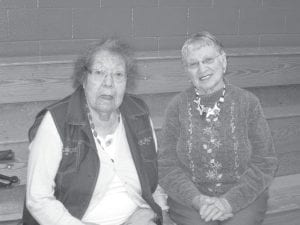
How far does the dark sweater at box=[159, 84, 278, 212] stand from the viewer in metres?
2.31

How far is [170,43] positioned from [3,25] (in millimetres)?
1140

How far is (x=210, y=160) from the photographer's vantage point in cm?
232

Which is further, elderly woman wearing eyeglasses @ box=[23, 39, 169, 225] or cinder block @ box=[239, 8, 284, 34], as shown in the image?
cinder block @ box=[239, 8, 284, 34]

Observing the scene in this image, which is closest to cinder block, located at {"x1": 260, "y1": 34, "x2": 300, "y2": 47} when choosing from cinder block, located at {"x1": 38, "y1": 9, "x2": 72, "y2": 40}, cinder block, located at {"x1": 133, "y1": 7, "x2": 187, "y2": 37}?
cinder block, located at {"x1": 133, "y1": 7, "x2": 187, "y2": 37}

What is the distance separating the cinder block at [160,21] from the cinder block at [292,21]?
869 millimetres

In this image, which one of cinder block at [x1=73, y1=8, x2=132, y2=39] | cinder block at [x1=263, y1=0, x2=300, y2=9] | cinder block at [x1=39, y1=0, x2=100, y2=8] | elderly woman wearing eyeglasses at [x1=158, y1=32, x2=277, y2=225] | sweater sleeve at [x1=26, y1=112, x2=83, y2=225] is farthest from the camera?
cinder block at [x1=263, y1=0, x2=300, y2=9]

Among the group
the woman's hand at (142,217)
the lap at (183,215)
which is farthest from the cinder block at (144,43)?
the woman's hand at (142,217)

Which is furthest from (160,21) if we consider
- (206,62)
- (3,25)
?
(206,62)

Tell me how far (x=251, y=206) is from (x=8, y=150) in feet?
3.97

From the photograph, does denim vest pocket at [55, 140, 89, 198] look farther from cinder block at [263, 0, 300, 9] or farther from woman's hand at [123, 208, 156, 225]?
cinder block at [263, 0, 300, 9]

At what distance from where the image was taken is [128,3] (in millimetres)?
3658

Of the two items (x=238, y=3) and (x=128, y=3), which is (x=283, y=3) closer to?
(x=238, y=3)

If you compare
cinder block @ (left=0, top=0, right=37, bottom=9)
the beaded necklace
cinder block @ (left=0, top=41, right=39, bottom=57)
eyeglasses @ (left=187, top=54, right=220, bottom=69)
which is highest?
cinder block @ (left=0, top=0, right=37, bottom=9)

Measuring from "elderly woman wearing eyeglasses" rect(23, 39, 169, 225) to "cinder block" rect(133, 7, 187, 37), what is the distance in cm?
143
